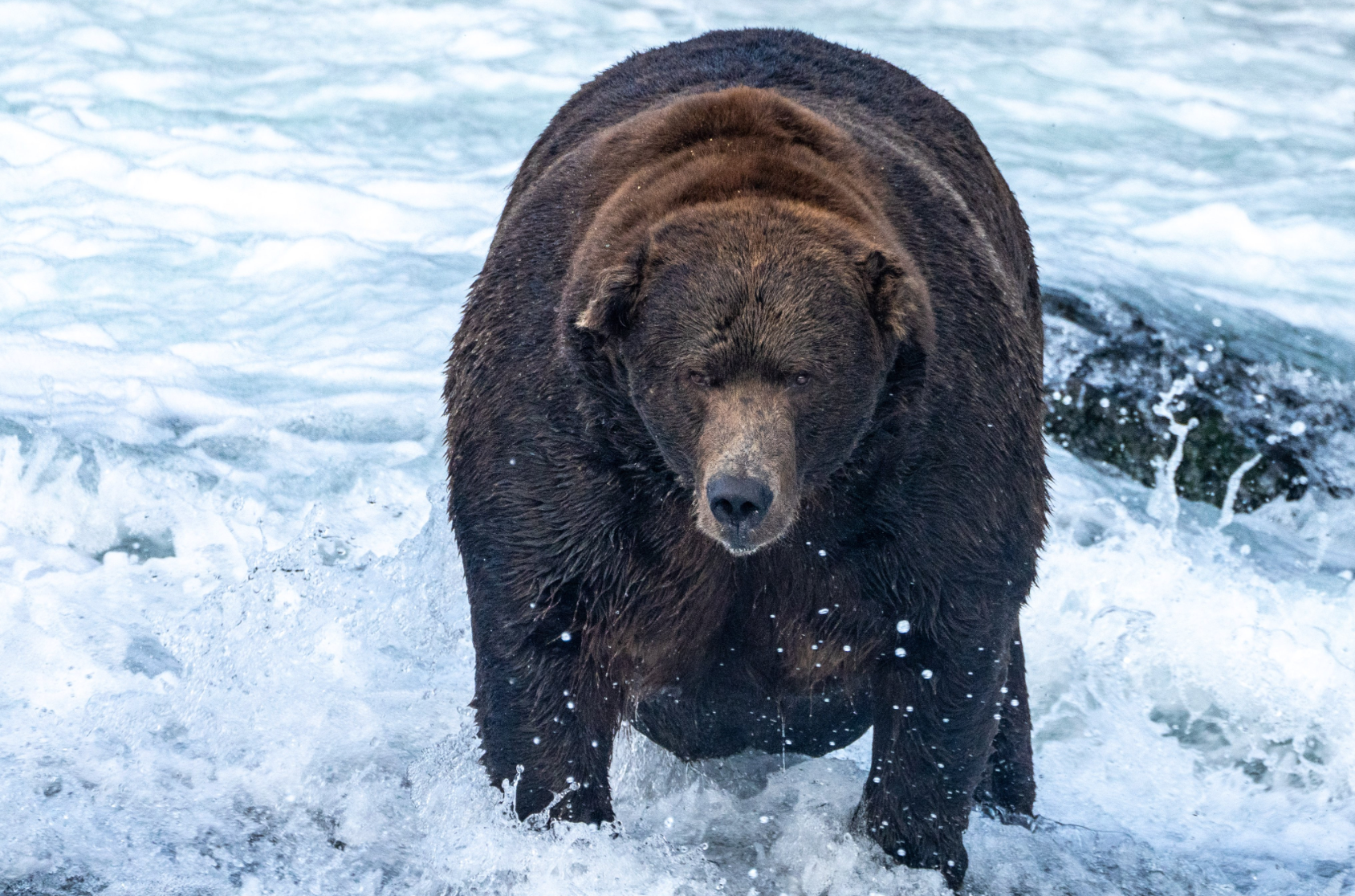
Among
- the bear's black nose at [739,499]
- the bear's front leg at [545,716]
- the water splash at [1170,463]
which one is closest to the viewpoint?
the bear's black nose at [739,499]

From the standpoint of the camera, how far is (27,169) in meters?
11.1

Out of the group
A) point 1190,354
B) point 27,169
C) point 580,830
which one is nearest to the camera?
point 580,830

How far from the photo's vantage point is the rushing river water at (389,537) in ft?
14.7

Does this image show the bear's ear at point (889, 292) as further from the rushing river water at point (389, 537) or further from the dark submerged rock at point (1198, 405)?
the dark submerged rock at point (1198, 405)

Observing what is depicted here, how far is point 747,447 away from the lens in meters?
3.05

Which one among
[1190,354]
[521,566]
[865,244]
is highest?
[865,244]

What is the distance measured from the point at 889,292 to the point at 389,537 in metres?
3.93

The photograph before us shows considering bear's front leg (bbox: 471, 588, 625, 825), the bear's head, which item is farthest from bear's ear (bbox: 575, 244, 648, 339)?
bear's front leg (bbox: 471, 588, 625, 825)

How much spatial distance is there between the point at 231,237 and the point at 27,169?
194 centimetres

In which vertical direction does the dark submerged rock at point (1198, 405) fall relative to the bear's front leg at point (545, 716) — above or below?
below

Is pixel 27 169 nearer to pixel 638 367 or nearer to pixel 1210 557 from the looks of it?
pixel 1210 557

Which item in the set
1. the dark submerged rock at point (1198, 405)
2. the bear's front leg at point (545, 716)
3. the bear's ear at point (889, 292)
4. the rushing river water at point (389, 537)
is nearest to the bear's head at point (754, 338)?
the bear's ear at point (889, 292)

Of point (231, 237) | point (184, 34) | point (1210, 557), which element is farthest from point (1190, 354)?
point (184, 34)

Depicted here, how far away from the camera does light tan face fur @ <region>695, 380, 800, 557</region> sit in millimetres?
3041
